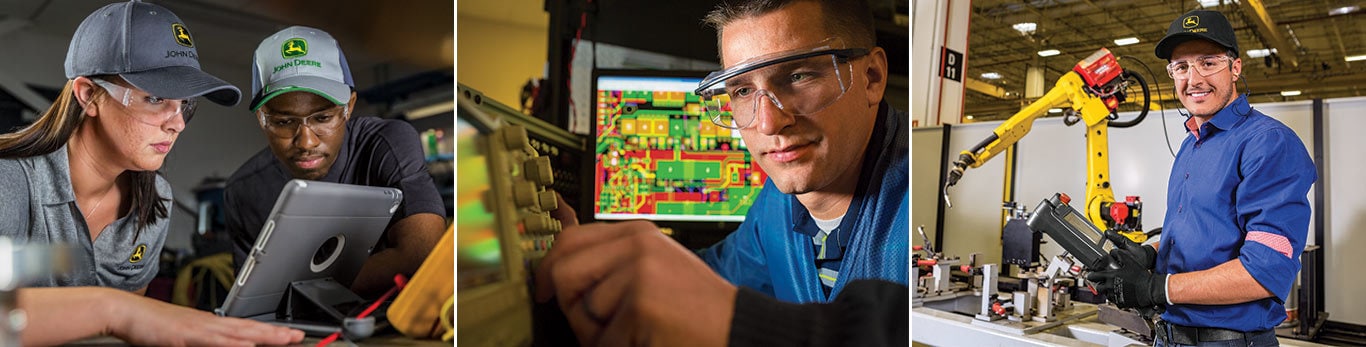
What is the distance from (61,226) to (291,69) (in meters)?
0.67

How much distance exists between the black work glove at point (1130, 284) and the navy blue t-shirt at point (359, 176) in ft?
6.09

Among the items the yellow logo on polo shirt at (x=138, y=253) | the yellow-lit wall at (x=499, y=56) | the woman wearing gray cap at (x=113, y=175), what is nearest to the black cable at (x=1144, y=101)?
the yellow-lit wall at (x=499, y=56)

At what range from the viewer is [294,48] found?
1929 millimetres

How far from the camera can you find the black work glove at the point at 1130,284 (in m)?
1.95

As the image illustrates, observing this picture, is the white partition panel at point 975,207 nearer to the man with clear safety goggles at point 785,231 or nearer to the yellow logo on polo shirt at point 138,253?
the man with clear safety goggles at point 785,231

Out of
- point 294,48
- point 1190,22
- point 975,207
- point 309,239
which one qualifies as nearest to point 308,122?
point 294,48

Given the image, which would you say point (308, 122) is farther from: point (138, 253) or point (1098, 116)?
point (1098, 116)

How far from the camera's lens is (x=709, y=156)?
1948 mm

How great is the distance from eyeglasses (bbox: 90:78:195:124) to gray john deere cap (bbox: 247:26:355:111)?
0.17 metres

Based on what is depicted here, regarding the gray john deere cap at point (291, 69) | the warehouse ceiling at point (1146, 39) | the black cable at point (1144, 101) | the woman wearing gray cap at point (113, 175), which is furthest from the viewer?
the warehouse ceiling at point (1146, 39)

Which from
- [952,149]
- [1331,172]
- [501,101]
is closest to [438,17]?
[501,101]

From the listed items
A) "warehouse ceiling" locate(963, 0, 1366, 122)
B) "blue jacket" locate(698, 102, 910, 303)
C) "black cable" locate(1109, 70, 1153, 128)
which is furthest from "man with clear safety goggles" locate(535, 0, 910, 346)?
"warehouse ceiling" locate(963, 0, 1366, 122)

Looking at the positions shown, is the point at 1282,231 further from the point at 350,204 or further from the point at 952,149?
the point at 350,204

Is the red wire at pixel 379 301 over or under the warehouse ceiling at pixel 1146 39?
under
